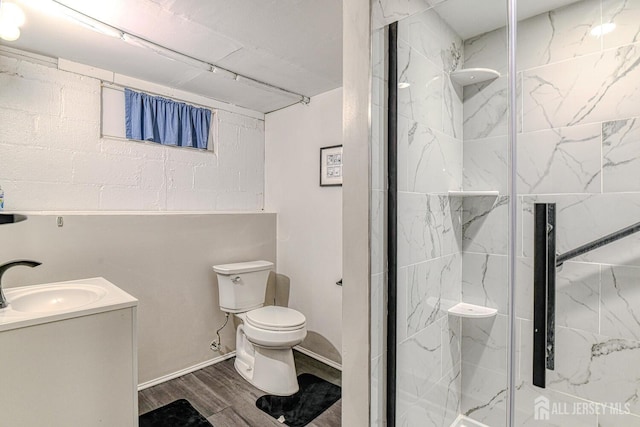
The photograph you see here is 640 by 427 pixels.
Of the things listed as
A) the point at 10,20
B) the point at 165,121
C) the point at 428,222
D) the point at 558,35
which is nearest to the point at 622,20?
the point at 558,35

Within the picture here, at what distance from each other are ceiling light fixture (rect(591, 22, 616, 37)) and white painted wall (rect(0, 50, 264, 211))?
8.09 ft

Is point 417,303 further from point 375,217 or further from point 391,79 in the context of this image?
point 391,79

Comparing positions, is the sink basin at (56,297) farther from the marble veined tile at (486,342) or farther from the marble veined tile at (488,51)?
the marble veined tile at (488,51)

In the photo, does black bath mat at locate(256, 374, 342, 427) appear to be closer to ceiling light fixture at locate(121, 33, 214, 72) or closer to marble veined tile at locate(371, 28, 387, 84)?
marble veined tile at locate(371, 28, 387, 84)

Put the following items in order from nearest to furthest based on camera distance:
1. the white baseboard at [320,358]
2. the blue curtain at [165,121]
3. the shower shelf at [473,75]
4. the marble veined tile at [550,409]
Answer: the marble veined tile at [550,409] < the shower shelf at [473,75] < the blue curtain at [165,121] < the white baseboard at [320,358]

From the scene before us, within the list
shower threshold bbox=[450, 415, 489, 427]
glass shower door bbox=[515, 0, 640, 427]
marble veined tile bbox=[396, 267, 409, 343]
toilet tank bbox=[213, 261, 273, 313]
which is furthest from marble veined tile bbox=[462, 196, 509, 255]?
toilet tank bbox=[213, 261, 273, 313]

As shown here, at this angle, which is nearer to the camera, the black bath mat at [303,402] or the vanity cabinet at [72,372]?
the vanity cabinet at [72,372]

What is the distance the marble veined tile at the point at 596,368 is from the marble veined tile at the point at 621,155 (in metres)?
0.68

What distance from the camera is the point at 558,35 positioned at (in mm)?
1517

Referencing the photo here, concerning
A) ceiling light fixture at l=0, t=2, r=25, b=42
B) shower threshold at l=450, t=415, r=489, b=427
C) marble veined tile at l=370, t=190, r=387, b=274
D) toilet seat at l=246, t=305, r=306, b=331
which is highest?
ceiling light fixture at l=0, t=2, r=25, b=42

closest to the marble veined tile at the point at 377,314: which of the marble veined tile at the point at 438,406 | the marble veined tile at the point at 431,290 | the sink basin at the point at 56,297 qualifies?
the marble veined tile at the point at 431,290

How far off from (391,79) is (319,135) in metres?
1.37

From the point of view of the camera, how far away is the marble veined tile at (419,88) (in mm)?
1360

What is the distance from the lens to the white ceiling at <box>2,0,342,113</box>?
1525mm
